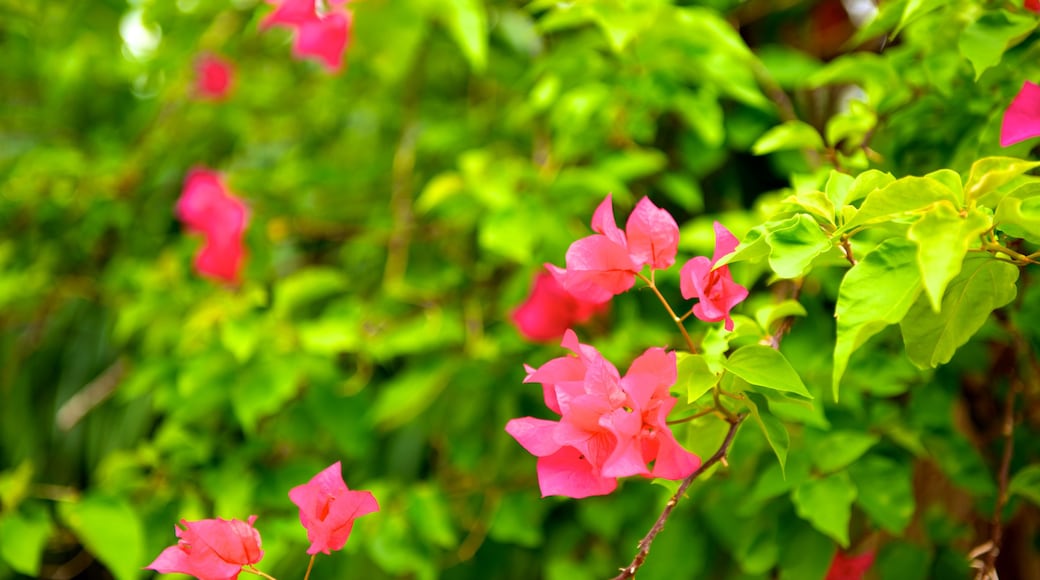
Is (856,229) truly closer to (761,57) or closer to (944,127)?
(944,127)

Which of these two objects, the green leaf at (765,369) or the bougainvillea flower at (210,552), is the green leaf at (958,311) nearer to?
the green leaf at (765,369)

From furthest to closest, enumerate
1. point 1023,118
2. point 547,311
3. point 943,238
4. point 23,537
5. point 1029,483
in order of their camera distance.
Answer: point 547,311
point 23,537
point 1029,483
point 1023,118
point 943,238

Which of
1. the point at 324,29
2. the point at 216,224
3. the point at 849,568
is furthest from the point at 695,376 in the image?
the point at 216,224

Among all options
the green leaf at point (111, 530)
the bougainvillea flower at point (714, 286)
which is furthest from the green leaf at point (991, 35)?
the green leaf at point (111, 530)

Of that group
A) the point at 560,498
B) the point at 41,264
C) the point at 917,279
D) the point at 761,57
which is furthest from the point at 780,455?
the point at 41,264

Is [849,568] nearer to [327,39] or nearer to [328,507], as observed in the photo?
[328,507]

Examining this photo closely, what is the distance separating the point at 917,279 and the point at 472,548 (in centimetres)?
70

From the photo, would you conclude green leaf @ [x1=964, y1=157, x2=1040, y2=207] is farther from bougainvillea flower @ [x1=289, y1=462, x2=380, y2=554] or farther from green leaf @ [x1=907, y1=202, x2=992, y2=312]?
bougainvillea flower @ [x1=289, y1=462, x2=380, y2=554]

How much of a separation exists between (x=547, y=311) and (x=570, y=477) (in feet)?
1.57

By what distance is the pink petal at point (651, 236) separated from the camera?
0.45 meters

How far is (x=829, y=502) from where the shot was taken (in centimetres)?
60

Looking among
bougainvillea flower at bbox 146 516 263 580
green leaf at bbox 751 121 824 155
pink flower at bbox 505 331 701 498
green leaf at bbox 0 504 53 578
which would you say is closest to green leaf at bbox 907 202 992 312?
pink flower at bbox 505 331 701 498

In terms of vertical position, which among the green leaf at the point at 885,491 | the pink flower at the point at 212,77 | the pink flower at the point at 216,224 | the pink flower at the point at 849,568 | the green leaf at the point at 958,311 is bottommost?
the pink flower at the point at 849,568

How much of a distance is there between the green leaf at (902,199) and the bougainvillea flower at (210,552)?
34 centimetres
